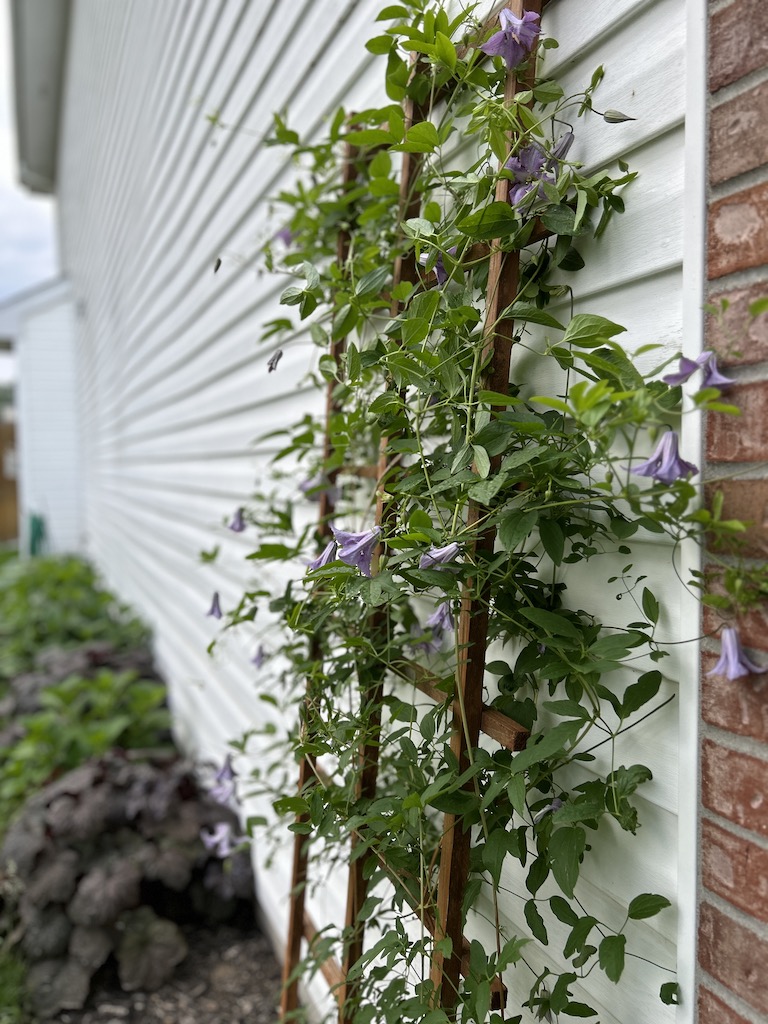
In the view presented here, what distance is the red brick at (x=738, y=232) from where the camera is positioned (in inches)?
29.7

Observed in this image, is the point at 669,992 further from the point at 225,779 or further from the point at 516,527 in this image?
the point at 225,779

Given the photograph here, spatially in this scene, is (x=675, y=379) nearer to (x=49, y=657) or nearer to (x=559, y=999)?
(x=559, y=999)

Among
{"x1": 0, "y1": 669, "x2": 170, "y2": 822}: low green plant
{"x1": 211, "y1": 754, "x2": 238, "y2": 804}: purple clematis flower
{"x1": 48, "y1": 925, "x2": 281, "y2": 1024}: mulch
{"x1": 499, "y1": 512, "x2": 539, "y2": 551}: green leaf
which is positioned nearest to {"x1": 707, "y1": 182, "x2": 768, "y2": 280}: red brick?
{"x1": 499, "y1": 512, "x2": 539, "y2": 551}: green leaf

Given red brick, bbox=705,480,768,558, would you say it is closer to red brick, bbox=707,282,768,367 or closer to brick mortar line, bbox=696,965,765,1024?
red brick, bbox=707,282,768,367

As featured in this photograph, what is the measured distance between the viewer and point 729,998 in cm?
79

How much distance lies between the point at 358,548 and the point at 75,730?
2847 mm

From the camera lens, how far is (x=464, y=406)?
0.97 metres

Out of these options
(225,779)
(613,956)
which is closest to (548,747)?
(613,956)

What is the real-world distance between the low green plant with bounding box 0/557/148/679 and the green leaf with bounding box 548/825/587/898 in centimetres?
462

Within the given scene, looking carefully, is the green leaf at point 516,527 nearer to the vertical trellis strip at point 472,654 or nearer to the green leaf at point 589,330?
the vertical trellis strip at point 472,654

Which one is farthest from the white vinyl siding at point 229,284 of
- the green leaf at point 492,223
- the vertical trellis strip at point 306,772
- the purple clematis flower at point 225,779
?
the purple clematis flower at point 225,779

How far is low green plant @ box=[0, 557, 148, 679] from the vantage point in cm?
520

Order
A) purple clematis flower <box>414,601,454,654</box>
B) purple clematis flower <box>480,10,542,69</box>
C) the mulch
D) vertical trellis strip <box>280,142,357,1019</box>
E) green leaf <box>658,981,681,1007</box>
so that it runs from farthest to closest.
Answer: the mulch, vertical trellis strip <box>280,142,357,1019</box>, purple clematis flower <box>414,601,454,654</box>, purple clematis flower <box>480,10,542,69</box>, green leaf <box>658,981,681,1007</box>

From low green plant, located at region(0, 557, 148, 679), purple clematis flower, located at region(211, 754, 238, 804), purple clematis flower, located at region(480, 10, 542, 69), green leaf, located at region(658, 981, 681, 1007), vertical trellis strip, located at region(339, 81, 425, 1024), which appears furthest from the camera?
low green plant, located at region(0, 557, 148, 679)
